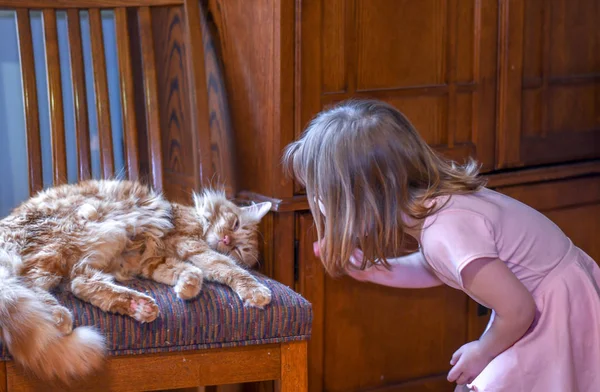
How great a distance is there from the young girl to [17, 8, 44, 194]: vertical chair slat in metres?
0.71

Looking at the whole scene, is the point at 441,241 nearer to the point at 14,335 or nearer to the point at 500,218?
the point at 500,218

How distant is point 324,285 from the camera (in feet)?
6.40

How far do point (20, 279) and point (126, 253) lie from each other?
261mm

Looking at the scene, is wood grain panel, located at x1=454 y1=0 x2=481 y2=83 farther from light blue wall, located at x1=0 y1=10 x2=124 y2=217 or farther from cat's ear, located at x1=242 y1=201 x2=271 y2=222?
light blue wall, located at x1=0 y1=10 x2=124 y2=217

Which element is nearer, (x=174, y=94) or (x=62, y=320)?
(x=62, y=320)

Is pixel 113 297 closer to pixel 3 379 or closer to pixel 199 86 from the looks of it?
pixel 3 379

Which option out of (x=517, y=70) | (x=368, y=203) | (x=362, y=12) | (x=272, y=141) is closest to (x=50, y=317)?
(x=368, y=203)

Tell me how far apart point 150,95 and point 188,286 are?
2.11ft

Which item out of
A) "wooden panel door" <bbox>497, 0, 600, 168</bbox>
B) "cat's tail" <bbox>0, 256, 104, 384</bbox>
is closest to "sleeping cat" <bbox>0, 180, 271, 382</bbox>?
"cat's tail" <bbox>0, 256, 104, 384</bbox>

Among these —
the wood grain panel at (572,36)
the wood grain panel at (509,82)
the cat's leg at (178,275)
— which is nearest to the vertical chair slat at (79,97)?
the cat's leg at (178,275)

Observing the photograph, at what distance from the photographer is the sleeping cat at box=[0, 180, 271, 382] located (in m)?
1.32

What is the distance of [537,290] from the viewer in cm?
144

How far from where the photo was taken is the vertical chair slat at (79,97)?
187 cm

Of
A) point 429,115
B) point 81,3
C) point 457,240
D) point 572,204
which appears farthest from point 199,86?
point 572,204
